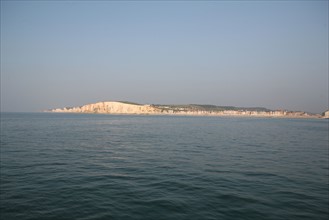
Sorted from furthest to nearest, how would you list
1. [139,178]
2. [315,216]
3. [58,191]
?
1. [139,178]
2. [58,191]
3. [315,216]

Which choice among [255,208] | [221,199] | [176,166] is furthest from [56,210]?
[176,166]

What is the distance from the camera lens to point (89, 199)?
50.4 feet

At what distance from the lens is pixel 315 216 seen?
13.4 m

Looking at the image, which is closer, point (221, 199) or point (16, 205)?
point (16, 205)

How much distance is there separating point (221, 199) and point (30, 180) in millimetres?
14945

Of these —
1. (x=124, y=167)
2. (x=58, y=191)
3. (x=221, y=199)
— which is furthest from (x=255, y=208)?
(x=124, y=167)

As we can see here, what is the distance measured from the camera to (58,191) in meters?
16.9

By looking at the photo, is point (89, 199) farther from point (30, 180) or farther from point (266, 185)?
point (266, 185)

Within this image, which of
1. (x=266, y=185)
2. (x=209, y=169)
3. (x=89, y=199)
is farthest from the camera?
(x=209, y=169)

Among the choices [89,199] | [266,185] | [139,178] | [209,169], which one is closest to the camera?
[89,199]

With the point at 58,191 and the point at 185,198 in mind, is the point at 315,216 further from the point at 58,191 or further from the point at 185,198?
the point at 58,191

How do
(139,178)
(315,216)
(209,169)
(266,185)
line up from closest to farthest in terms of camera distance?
(315,216), (266,185), (139,178), (209,169)

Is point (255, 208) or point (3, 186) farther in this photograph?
point (3, 186)

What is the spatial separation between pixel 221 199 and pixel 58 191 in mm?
11001
